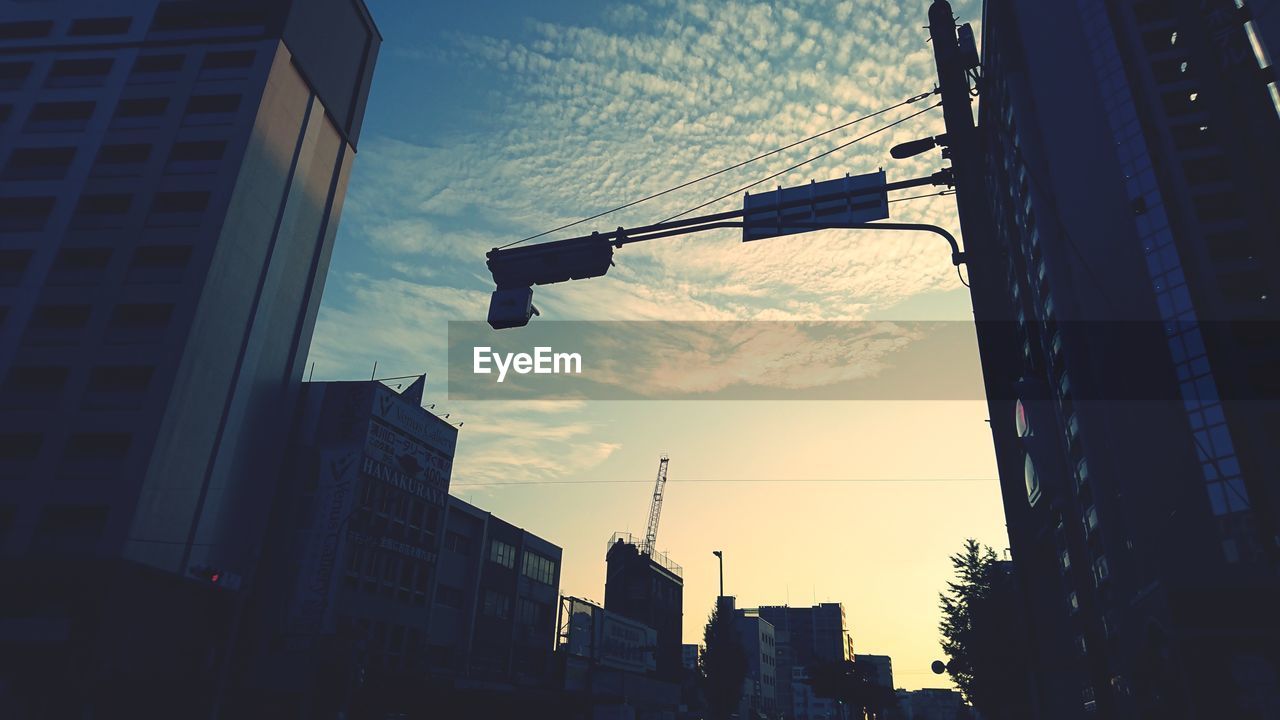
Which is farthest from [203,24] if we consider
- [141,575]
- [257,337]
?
[141,575]

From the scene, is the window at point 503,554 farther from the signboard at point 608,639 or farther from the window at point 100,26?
the window at point 100,26

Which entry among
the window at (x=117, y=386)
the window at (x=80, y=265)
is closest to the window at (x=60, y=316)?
the window at (x=80, y=265)

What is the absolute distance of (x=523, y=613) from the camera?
61.8m

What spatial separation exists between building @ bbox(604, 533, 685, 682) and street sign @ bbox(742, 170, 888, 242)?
294 ft

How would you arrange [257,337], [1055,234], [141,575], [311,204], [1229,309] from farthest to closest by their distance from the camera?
[311,204] < [1055,234] < [257,337] < [1229,309] < [141,575]

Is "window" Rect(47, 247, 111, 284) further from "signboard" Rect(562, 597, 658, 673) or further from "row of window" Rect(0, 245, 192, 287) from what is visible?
"signboard" Rect(562, 597, 658, 673)

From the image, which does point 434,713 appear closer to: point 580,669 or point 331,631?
point 331,631

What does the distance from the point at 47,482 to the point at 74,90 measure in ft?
99.0

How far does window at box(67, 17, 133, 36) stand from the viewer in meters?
58.5

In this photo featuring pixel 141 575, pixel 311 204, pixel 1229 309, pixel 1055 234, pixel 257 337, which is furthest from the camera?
pixel 311 204

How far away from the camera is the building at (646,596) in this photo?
95.6m

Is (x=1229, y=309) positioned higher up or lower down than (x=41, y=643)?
higher up

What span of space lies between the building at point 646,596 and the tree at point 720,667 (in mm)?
5501

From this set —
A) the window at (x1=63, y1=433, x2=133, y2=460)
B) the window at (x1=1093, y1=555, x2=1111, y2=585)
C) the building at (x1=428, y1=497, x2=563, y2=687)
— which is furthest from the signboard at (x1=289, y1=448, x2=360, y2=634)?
the window at (x1=1093, y1=555, x2=1111, y2=585)
